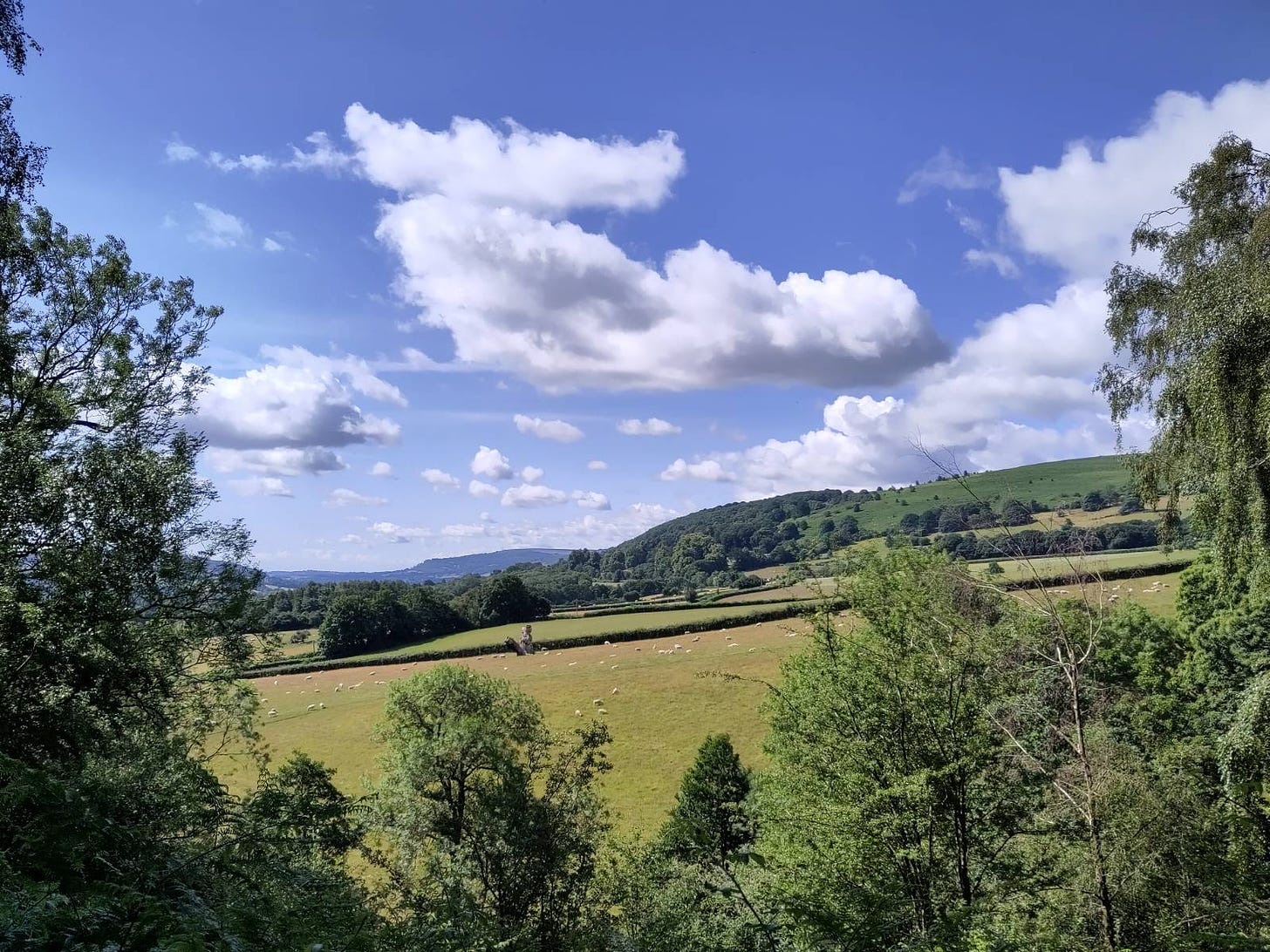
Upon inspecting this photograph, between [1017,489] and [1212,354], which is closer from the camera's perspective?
[1212,354]

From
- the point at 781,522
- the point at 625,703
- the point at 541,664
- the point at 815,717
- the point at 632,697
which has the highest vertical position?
the point at 781,522

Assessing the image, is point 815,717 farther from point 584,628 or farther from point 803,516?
point 803,516

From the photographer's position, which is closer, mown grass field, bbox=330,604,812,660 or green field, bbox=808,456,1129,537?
mown grass field, bbox=330,604,812,660

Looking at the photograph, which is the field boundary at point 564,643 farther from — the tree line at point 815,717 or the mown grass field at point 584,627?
the tree line at point 815,717

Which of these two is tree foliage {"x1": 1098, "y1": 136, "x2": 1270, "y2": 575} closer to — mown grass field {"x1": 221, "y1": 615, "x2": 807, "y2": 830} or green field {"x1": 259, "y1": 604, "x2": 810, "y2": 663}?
mown grass field {"x1": 221, "y1": 615, "x2": 807, "y2": 830}

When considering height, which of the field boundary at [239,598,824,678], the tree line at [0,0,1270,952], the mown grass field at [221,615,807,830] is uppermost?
the tree line at [0,0,1270,952]

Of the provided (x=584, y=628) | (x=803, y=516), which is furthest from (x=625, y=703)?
(x=803, y=516)

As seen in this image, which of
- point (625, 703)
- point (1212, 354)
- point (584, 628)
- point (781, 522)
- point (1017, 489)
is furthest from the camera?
point (781, 522)

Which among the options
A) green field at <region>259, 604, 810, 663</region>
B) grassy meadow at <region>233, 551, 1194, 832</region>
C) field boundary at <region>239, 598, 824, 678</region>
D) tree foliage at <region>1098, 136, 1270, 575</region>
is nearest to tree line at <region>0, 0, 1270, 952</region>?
tree foliage at <region>1098, 136, 1270, 575</region>

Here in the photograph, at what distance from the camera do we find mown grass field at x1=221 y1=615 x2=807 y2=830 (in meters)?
37.1

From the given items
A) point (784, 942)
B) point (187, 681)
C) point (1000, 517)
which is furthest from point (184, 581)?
point (1000, 517)

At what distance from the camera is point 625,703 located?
46.6 meters

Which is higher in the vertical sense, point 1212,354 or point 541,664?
point 1212,354

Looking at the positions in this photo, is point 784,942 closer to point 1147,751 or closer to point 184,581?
point 184,581
